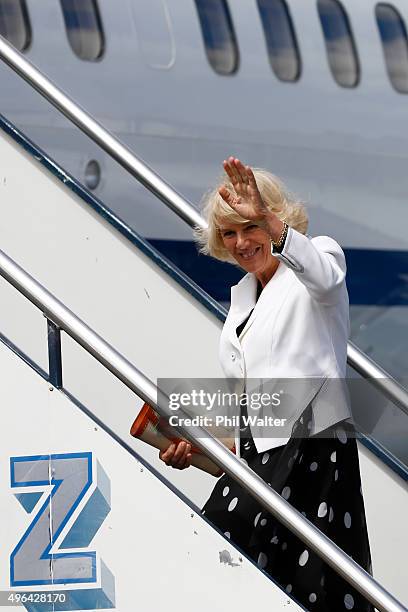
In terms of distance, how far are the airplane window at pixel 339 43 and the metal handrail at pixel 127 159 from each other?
12.6ft

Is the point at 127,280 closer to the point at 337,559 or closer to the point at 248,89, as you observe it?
the point at 337,559

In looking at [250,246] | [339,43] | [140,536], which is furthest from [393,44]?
[140,536]

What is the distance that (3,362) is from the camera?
260 centimetres

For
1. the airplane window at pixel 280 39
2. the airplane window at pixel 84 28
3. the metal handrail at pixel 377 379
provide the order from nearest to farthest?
the metal handrail at pixel 377 379 < the airplane window at pixel 84 28 < the airplane window at pixel 280 39

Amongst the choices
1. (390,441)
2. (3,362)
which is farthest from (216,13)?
(3,362)

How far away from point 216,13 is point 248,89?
44cm

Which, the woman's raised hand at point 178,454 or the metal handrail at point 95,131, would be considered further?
the metal handrail at point 95,131

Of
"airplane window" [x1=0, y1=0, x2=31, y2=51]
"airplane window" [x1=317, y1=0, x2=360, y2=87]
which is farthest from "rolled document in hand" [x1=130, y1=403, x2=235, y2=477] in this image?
"airplane window" [x1=317, y1=0, x2=360, y2=87]

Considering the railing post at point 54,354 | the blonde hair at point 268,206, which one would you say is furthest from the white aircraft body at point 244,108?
the railing post at point 54,354

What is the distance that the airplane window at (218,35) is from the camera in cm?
674

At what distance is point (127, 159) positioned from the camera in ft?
11.5

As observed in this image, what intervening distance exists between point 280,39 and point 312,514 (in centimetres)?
487

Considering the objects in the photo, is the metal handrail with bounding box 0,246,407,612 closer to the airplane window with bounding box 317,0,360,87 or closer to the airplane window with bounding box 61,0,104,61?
the airplane window with bounding box 61,0,104,61

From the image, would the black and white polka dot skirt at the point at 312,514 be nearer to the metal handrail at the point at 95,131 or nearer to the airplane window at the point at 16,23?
the metal handrail at the point at 95,131
